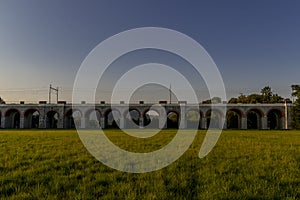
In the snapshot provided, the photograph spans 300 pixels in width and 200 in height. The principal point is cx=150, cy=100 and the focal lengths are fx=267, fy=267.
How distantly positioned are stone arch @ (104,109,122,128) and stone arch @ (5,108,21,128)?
1631 cm

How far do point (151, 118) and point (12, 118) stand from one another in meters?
27.5

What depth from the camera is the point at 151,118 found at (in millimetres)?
55281

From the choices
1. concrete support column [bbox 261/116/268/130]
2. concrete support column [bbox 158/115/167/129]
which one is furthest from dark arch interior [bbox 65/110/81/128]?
concrete support column [bbox 261/116/268/130]

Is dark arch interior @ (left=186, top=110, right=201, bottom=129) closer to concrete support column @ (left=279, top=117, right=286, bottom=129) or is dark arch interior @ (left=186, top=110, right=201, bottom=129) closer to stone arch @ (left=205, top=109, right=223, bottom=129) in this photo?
stone arch @ (left=205, top=109, right=223, bottom=129)

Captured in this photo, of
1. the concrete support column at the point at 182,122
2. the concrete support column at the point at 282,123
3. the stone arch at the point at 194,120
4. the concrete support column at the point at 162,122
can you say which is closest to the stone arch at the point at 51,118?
the concrete support column at the point at 162,122

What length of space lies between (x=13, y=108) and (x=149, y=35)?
47.6m

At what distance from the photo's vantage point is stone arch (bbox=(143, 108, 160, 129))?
49.4 metres

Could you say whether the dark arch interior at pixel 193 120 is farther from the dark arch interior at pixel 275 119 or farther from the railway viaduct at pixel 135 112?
the dark arch interior at pixel 275 119

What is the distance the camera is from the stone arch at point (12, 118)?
165 ft

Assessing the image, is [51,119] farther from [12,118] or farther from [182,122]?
Answer: [182,122]

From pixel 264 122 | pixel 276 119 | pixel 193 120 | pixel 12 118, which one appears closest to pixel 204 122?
pixel 193 120

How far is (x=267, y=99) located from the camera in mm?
63250

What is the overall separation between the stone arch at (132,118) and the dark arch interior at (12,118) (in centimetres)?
2103

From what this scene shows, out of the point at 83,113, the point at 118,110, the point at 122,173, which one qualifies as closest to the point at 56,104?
the point at 83,113
